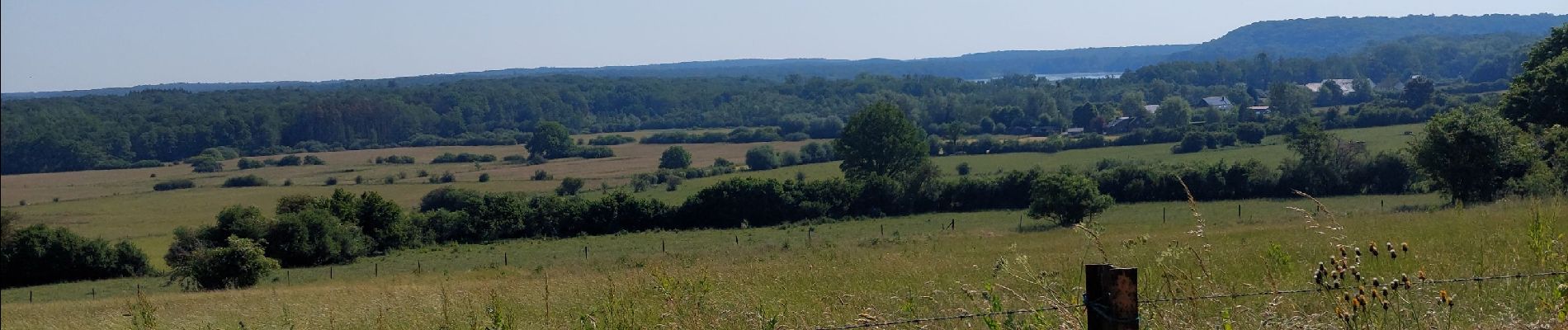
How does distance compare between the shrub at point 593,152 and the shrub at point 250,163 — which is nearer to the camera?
the shrub at point 250,163

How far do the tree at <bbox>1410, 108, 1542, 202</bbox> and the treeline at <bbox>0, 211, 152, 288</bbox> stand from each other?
1805 inches

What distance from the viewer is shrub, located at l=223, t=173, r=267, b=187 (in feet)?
272

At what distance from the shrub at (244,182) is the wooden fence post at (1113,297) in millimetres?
88297

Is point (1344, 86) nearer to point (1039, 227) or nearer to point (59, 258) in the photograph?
point (1039, 227)

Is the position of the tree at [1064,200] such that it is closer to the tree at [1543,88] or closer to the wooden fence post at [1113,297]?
the tree at [1543,88]

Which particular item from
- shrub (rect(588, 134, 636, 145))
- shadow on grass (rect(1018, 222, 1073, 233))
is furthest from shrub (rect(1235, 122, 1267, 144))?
shrub (rect(588, 134, 636, 145))

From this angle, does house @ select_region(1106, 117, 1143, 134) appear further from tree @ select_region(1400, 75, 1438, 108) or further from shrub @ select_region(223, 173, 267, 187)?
shrub @ select_region(223, 173, 267, 187)

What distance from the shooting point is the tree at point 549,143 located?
116 meters

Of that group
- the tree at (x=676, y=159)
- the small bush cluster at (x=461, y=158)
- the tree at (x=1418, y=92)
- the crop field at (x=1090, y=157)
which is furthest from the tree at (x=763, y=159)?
the tree at (x=1418, y=92)

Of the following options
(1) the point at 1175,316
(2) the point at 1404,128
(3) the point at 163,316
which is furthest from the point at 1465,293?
(2) the point at 1404,128

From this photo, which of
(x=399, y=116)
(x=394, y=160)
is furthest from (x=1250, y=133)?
(x=399, y=116)

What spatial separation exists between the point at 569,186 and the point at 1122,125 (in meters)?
68.9

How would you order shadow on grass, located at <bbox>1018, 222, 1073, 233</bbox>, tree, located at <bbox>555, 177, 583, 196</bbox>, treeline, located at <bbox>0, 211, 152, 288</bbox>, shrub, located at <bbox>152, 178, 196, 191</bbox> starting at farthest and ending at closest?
1. tree, located at <bbox>555, 177, 583, 196</bbox>
2. shrub, located at <bbox>152, 178, 196, 191</bbox>
3. treeline, located at <bbox>0, 211, 152, 288</bbox>
4. shadow on grass, located at <bbox>1018, 222, 1073, 233</bbox>

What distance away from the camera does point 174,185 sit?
7256 centimetres
